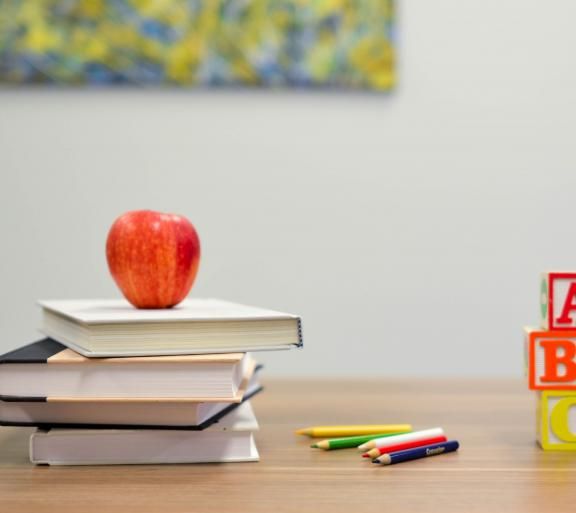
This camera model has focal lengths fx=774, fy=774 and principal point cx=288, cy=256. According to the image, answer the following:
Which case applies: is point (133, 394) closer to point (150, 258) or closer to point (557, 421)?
point (150, 258)

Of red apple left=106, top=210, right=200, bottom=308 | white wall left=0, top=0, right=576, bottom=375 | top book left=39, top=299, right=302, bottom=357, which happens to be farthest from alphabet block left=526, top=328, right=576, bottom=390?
white wall left=0, top=0, right=576, bottom=375

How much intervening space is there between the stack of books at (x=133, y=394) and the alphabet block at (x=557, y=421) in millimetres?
253

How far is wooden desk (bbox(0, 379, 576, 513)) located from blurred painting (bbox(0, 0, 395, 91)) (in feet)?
4.15

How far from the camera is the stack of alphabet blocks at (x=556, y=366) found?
70 cm

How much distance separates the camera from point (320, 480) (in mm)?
596

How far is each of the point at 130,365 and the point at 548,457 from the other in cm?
37

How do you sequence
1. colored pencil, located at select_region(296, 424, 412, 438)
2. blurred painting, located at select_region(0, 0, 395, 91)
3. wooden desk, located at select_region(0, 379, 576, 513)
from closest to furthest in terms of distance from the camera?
wooden desk, located at select_region(0, 379, 576, 513)
colored pencil, located at select_region(296, 424, 412, 438)
blurred painting, located at select_region(0, 0, 395, 91)

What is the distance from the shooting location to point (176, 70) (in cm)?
A: 192

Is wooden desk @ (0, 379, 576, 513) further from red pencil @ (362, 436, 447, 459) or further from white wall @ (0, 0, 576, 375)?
white wall @ (0, 0, 576, 375)

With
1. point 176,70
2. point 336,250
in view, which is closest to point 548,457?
point 336,250

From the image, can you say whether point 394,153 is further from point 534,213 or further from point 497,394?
point 497,394

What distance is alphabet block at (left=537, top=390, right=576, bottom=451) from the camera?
70cm

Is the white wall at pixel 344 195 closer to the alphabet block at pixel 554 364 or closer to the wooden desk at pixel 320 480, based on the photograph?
the wooden desk at pixel 320 480

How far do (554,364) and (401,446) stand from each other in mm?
161
